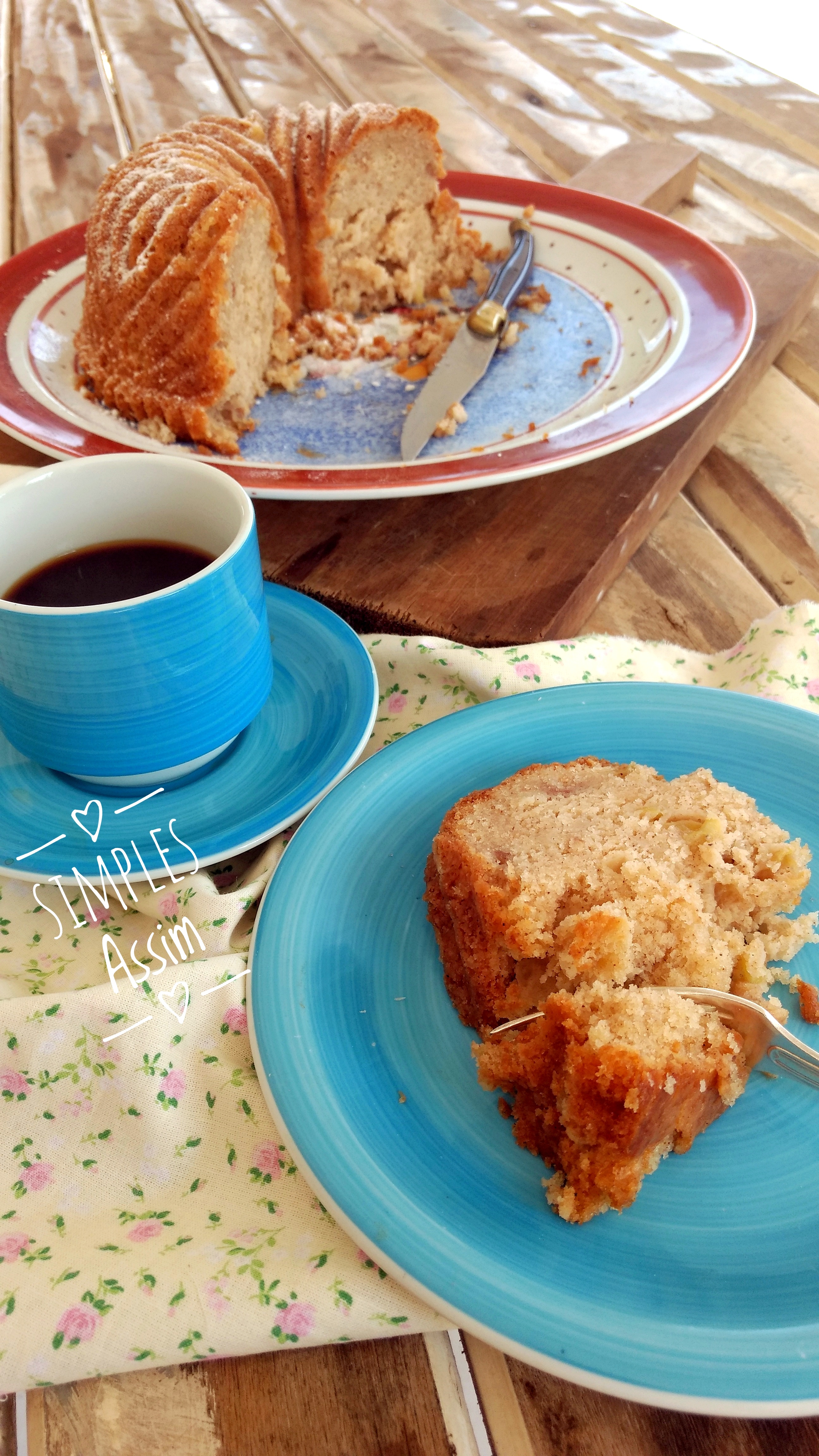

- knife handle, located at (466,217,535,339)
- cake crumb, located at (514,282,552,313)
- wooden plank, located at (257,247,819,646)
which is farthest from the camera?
cake crumb, located at (514,282,552,313)

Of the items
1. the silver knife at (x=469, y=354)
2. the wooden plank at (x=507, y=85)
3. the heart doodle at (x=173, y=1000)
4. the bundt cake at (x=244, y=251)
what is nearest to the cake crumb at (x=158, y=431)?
the bundt cake at (x=244, y=251)

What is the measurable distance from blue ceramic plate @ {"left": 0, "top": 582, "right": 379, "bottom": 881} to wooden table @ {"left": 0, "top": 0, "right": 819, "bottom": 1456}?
208mm

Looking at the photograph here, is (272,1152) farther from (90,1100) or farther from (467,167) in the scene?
(467,167)

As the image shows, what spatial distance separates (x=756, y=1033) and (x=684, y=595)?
2.64 ft

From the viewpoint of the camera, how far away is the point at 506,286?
1878 millimetres

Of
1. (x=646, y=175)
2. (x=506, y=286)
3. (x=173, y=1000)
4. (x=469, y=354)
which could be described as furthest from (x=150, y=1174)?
(x=646, y=175)

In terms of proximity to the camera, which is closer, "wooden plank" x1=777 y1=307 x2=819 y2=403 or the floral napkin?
the floral napkin

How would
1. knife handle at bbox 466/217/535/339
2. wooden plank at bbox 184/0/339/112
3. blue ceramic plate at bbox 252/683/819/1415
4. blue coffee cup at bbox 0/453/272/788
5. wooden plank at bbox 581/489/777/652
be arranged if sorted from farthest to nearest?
1. wooden plank at bbox 184/0/339/112
2. knife handle at bbox 466/217/535/339
3. wooden plank at bbox 581/489/777/652
4. blue coffee cup at bbox 0/453/272/788
5. blue ceramic plate at bbox 252/683/819/1415

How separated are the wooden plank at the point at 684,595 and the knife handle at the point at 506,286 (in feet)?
1.53

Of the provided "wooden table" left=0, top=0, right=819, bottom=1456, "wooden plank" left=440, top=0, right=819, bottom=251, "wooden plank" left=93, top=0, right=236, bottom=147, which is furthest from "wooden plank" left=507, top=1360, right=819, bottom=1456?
"wooden plank" left=93, top=0, right=236, bottom=147

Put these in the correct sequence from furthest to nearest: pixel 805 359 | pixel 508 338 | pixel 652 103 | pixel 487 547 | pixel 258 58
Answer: pixel 258 58
pixel 652 103
pixel 805 359
pixel 508 338
pixel 487 547

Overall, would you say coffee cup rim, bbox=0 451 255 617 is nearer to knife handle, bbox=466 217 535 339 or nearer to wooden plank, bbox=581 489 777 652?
wooden plank, bbox=581 489 777 652

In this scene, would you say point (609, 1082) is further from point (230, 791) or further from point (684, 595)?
point (684, 595)

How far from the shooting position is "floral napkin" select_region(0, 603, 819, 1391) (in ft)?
2.36
